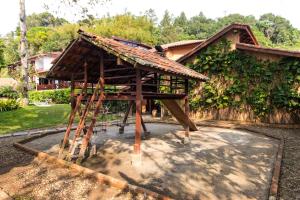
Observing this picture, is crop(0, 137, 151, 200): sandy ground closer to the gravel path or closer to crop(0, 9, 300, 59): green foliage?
the gravel path

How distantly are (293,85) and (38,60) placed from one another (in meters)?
48.8

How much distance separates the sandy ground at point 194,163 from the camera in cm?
639

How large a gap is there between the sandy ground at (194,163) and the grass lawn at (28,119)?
4.57 metres

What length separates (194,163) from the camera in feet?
27.4

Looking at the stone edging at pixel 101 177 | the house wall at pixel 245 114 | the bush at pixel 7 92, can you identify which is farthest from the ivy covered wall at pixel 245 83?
the bush at pixel 7 92

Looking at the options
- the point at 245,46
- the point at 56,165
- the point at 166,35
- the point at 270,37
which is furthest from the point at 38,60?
the point at 270,37

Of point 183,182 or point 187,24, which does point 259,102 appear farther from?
point 187,24

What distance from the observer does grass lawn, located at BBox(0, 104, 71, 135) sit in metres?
16.2

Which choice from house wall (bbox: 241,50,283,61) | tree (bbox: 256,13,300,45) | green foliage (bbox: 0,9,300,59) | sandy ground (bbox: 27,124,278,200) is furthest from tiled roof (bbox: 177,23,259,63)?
tree (bbox: 256,13,300,45)

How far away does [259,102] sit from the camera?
1730cm

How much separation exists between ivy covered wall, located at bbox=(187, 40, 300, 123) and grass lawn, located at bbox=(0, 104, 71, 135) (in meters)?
10.2

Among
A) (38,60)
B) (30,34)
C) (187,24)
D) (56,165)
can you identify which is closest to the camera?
(56,165)

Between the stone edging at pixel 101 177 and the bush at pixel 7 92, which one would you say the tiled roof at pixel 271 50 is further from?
the bush at pixel 7 92

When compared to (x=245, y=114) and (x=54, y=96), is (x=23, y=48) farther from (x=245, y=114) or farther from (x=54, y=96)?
(x=245, y=114)
